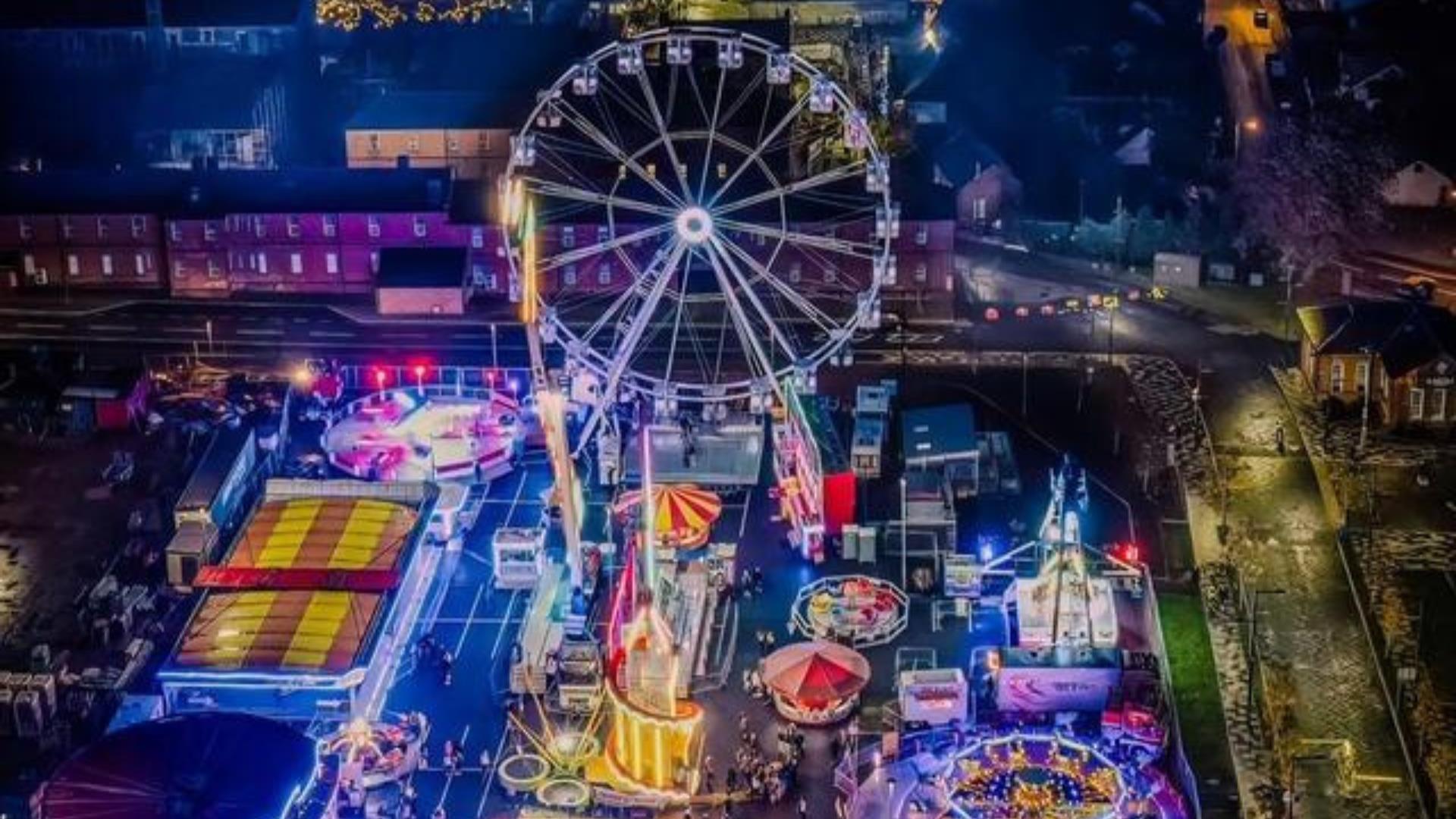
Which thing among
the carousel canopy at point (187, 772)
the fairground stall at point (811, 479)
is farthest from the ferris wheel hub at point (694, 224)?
the carousel canopy at point (187, 772)

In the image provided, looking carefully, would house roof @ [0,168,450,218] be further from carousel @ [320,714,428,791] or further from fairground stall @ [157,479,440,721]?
carousel @ [320,714,428,791]

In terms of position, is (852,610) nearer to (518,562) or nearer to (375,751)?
(518,562)

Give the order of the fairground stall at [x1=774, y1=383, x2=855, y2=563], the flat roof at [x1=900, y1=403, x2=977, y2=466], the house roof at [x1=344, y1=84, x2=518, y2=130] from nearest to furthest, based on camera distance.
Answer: the fairground stall at [x1=774, y1=383, x2=855, y2=563] < the flat roof at [x1=900, y1=403, x2=977, y2=466] < the house roof at [x1=344, y1=84, x2=518, y2=130]

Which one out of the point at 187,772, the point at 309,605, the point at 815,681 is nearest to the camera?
the point at 187,772

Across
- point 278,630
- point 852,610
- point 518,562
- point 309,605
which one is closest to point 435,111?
point 518,562

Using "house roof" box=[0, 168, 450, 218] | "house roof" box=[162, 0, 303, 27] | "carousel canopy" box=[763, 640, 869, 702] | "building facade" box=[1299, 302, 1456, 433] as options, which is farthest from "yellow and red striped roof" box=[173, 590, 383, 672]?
"house roof" box=[162, 0, 303, 27]
